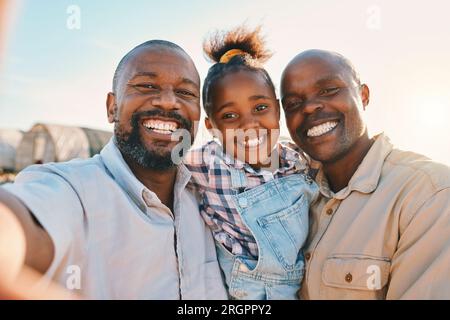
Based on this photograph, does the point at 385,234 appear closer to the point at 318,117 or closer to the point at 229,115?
the point at 318,117

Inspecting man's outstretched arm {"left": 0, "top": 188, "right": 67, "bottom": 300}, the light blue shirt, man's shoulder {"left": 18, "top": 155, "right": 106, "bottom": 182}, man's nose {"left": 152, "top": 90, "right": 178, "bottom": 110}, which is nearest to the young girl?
the light blue shirt

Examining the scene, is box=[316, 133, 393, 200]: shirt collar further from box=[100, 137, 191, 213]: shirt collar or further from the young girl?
box=[100, 137, 191, 213]: shirt collar

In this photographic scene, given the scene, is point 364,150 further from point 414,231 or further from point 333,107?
point 414,231

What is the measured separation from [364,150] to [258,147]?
2.79 ft

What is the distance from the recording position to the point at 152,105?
2.80 meters

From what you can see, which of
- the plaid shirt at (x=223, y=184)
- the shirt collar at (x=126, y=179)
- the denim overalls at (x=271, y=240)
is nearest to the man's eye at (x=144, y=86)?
the shirt collar at (x=126, y=179)

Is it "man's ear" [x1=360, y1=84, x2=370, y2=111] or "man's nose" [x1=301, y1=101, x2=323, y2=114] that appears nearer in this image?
"man's nose" [x1=301, y1=101, x2=323, y2=114]

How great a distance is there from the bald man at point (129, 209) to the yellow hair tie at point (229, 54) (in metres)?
0.71

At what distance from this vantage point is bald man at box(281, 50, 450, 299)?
2373 millimetres

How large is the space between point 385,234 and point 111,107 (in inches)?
85.0

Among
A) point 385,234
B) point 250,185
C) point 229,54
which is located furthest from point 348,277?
point 229,54

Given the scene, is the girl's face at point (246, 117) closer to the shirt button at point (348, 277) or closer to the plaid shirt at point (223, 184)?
the plaid shirt at point (223, 184)

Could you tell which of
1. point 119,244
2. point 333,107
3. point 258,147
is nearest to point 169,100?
point 258,147

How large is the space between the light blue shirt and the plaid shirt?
17cm
